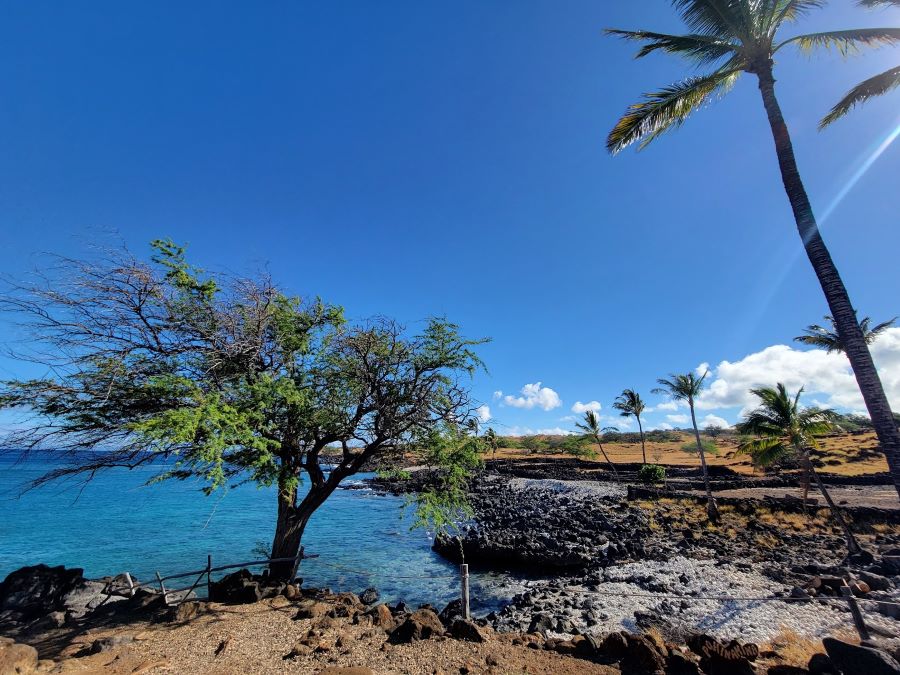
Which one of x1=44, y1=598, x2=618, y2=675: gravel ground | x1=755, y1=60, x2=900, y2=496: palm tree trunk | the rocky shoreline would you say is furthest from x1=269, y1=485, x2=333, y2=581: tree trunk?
x1=755, y1=60, x2=900, y2=496: palm tree trunk

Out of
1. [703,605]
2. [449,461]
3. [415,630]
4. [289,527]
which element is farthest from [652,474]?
[289,527]

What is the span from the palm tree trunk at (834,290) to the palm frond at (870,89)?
2.25m

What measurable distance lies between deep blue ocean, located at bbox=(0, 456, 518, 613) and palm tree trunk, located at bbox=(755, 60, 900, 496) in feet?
34.3

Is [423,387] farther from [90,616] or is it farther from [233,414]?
[90,616]

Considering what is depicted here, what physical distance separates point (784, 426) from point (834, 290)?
15.0 metres

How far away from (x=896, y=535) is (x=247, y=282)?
28.7m

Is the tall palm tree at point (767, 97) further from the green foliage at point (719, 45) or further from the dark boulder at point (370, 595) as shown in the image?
the dark boulder at point (370, 595)

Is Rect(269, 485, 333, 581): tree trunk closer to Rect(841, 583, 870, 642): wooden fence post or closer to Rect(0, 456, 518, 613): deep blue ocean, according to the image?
Rect(0, 456, 518, 613): deep blue ocean

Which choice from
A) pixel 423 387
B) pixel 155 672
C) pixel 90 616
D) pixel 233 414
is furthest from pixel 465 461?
pixel 90 616

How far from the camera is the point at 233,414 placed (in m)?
7.14

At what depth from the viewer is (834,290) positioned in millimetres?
7113

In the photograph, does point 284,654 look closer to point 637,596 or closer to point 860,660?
point 637,596

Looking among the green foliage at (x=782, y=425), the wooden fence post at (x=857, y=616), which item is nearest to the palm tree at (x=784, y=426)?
the green foliage at (x=782, y=425)

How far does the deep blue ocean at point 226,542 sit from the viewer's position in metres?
15.4
